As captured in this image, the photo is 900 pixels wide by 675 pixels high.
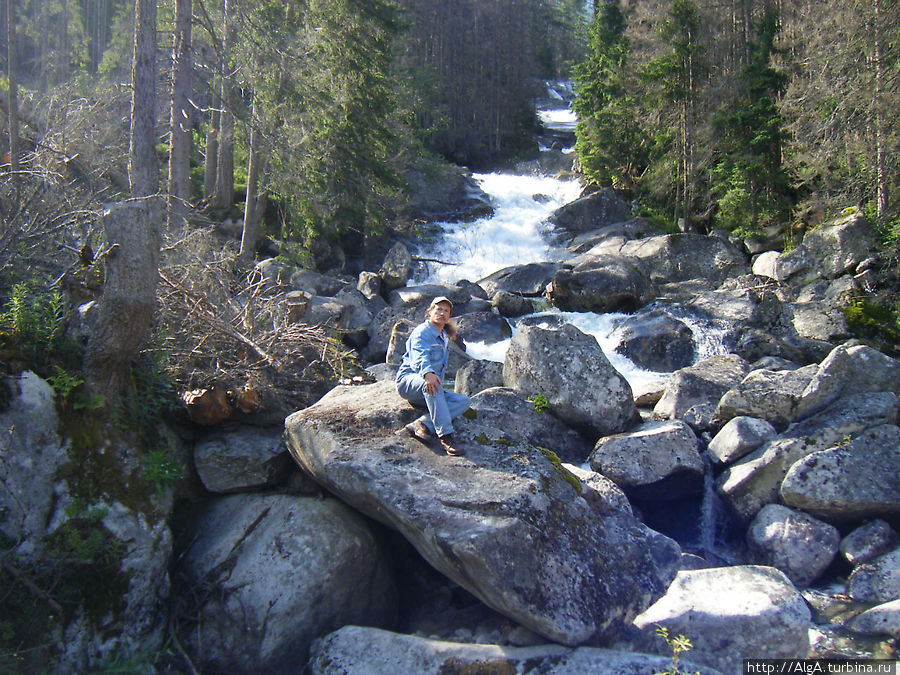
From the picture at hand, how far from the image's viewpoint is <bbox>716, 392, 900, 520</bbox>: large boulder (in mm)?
7418

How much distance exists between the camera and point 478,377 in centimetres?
1016

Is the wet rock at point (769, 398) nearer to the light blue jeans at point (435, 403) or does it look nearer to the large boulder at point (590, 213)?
the light blue jeans at point (435, 403)

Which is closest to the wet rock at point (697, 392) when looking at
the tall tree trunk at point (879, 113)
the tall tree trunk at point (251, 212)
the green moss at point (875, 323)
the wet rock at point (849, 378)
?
the wet rock at point (849, 378)

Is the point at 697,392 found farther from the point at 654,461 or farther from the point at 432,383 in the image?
the point at 432,383

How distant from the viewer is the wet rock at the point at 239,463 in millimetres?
6074

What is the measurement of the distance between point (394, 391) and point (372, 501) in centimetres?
146

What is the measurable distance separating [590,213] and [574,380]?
1807cm

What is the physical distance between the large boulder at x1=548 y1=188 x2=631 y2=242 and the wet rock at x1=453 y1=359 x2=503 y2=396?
15.7 metres

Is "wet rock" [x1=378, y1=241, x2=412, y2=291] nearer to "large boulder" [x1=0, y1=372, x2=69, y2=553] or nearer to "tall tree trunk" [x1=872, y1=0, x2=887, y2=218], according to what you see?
"tall tree trunk" [x1=872, y1=0, x2=887, y2=218]

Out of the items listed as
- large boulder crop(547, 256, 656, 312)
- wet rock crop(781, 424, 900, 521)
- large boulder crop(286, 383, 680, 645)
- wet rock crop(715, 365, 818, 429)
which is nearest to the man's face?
large boulder crop(286, 383, 680, 645)

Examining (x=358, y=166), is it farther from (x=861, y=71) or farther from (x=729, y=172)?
(x=861, y=71)

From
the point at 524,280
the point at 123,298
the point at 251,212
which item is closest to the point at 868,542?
the point at 123,298

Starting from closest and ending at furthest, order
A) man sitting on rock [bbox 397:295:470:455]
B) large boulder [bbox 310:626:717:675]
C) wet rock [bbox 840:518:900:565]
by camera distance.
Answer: large boulder [bbox 310:626:717:675]
man sitting on rock [bbox 397:295:470:455]
wet rock [bbox 840:518:900:565]

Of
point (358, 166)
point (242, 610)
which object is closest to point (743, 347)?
point (242, 610)
